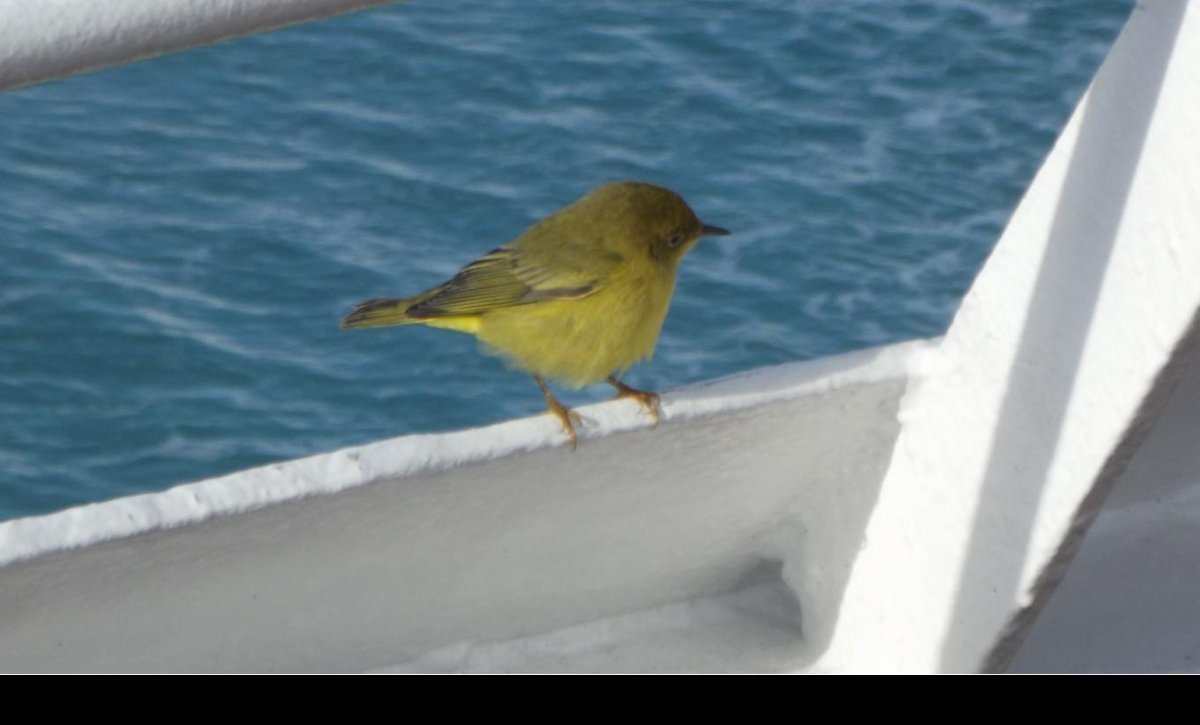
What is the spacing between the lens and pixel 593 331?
3.81 meters

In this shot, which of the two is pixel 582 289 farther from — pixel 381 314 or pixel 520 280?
pixel 381 314

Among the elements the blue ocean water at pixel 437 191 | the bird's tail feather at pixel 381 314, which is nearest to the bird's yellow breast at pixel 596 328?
the bird's tail feather at pixel 381 314

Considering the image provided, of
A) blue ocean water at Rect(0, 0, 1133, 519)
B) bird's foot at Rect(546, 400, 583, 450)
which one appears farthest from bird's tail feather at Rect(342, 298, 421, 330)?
blue ocean water at Rect(0, 0, 1133, 519)

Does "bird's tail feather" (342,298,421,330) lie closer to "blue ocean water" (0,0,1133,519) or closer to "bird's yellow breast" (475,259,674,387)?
"bird's yellow breast" (475,259,674,387)

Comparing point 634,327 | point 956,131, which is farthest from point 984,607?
point 956,131

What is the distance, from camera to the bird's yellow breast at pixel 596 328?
3807 mm

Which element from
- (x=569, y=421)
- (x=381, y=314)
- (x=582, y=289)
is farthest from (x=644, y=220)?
(x=569, y=421)

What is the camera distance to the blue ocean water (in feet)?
27.0

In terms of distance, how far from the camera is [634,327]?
3842 millimetres

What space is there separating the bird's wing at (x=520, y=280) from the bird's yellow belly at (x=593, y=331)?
0.03m

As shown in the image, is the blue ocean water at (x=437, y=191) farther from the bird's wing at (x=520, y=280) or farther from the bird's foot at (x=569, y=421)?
the bird's foot at (x=569, y=421)

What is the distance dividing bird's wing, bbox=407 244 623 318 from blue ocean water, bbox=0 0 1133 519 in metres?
3.77

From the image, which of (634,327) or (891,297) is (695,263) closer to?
(891,297)

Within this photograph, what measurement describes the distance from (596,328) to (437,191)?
5777 millimetres
